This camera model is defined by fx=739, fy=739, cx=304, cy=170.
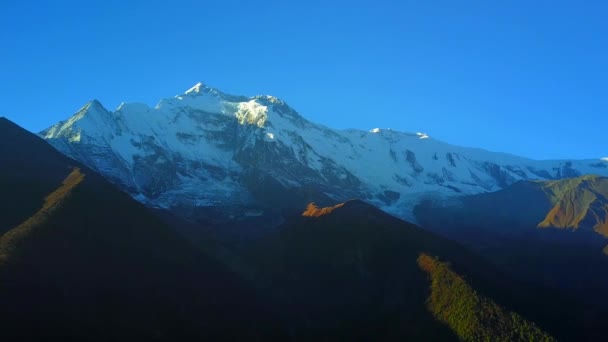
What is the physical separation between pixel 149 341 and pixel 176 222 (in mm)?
72976

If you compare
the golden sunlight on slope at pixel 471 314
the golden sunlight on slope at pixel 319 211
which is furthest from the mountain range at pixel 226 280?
the golden sunlight on slope at pixel 319 211

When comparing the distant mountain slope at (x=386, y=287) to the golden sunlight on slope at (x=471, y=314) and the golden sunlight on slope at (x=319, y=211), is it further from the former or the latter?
the golden sunlight on slope at (x=319, y=211)

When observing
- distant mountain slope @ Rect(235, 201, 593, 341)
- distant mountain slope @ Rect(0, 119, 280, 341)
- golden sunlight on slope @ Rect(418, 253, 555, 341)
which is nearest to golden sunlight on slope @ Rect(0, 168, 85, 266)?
distant mountain slope @ Rect(0, 119, 280, 341)

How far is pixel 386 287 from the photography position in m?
142

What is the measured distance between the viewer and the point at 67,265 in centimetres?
11369

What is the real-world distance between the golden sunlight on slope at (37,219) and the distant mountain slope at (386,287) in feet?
134

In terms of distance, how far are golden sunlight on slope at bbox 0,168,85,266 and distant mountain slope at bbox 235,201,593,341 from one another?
1604 inches

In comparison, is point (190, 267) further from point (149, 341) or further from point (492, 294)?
point (492, 294)

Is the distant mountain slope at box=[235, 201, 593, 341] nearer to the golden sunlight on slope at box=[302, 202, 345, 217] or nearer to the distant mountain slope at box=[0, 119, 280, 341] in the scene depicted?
the golden sunlight on slope at box=[302, 202, 345, 217]

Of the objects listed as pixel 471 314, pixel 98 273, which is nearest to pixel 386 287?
pixel 471 314

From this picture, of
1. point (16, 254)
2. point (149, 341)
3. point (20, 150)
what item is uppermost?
point (20, 150)

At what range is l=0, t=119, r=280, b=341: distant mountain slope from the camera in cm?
10062

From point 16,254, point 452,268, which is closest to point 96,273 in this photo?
point 16,254

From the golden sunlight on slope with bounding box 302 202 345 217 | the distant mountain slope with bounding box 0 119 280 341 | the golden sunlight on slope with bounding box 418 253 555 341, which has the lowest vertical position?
the golden sunlight on slope with bounding box 418 253 555 341
